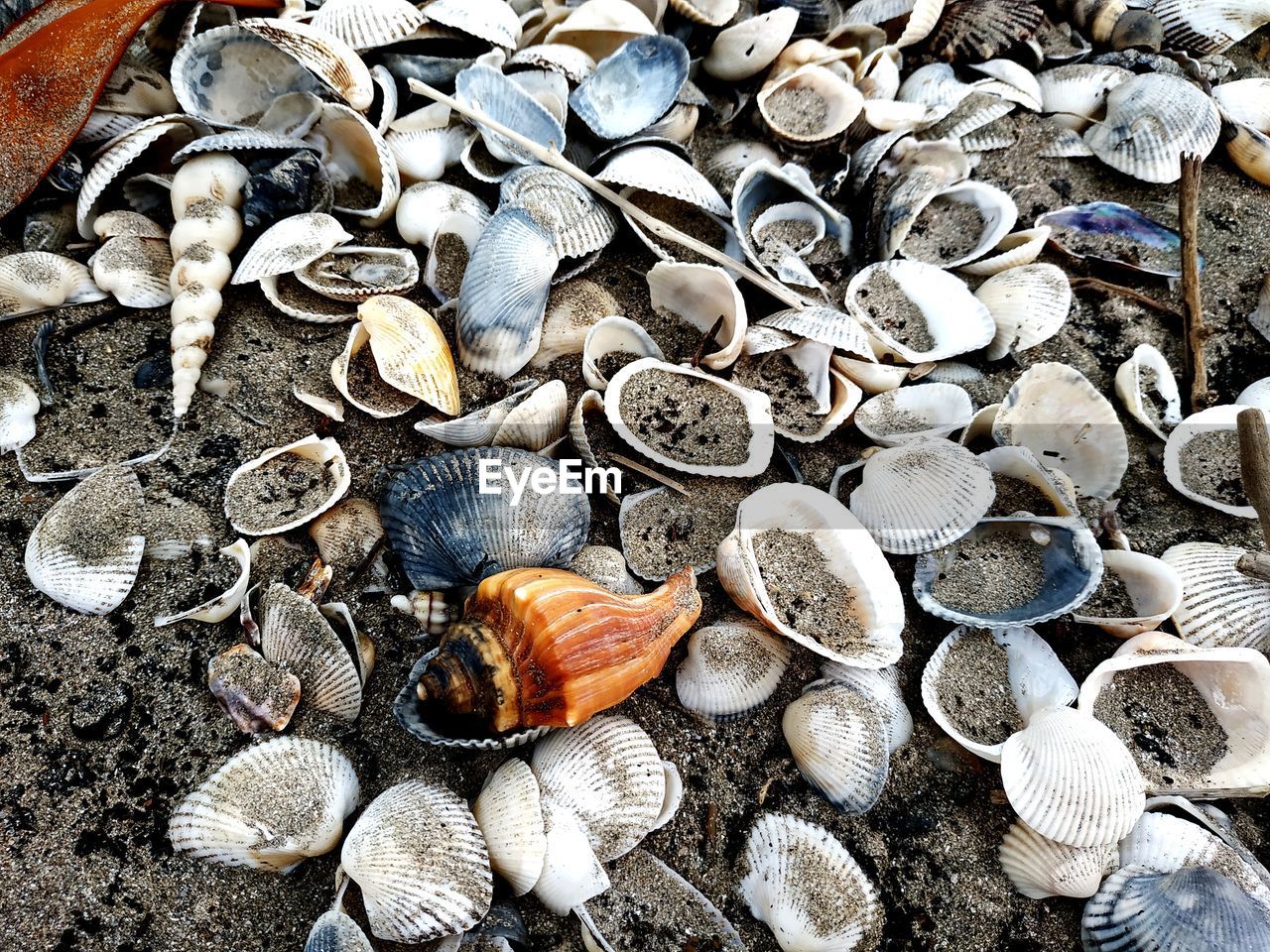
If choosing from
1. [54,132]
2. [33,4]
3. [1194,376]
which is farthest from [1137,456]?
[33,4]

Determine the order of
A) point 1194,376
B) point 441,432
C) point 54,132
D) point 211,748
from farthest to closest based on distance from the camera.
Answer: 1. point 1194,376
2. point 54,132
3. point 441,432
4. point 211,748

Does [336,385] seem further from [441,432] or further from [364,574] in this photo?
[364,574]

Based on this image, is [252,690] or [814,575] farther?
[814,575]

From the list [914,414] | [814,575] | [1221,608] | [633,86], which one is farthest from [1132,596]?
[633,86]

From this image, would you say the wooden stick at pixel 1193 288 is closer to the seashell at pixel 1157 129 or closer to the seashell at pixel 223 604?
the seashell at pixel 1157 129

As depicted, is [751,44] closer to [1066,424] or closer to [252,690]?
[1066,424]

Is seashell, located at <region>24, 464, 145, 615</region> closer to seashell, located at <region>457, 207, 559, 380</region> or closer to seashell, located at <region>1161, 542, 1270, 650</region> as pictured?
seashell, located at <region>457, 207, 559, 380</region>

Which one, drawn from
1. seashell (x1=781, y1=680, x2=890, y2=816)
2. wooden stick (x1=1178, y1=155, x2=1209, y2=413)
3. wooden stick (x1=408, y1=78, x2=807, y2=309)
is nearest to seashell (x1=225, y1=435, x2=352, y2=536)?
wooden stick (x1=408, y1=78, x2=807, y2=309)
